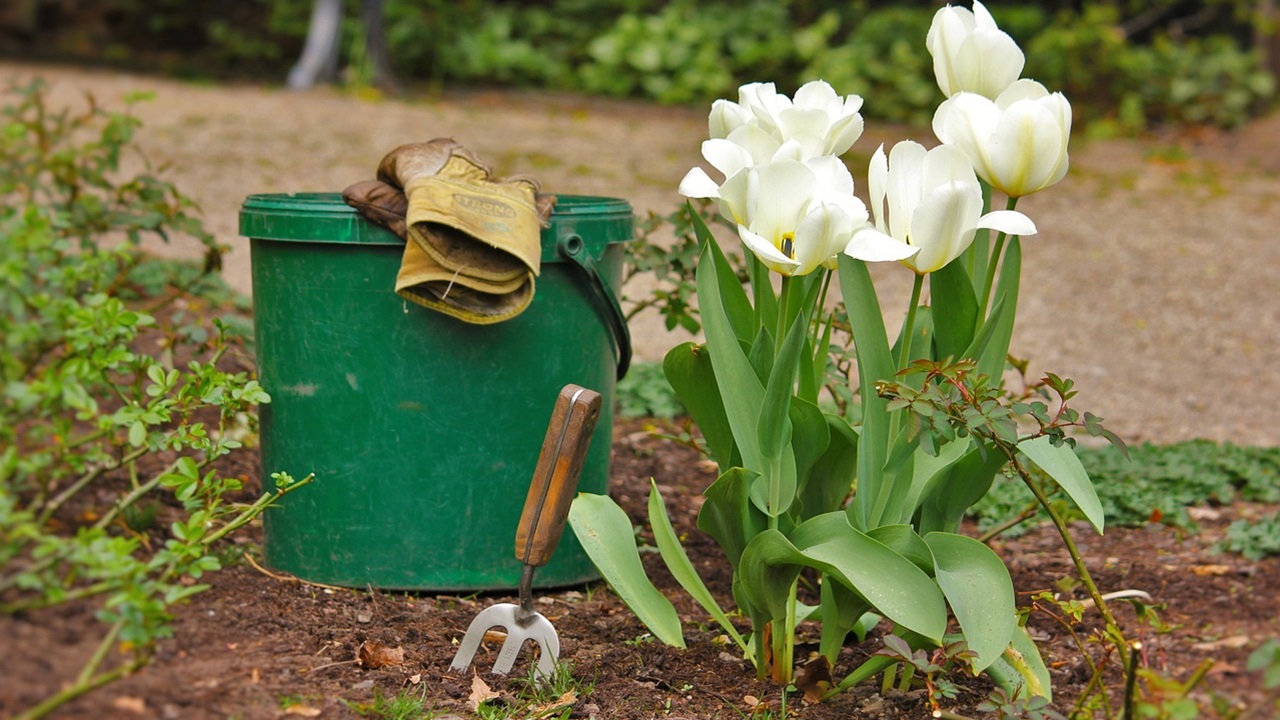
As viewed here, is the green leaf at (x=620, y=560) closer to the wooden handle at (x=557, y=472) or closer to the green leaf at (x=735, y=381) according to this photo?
the wooden handle at (x=557, y=472)

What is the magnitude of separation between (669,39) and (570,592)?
7.83 meters

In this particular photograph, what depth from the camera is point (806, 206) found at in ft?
6.15

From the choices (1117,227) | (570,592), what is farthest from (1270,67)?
(570,592)

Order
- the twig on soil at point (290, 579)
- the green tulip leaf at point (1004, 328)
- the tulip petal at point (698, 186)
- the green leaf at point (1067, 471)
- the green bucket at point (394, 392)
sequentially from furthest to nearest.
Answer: the twig on soil at point (290, 579) < the green bucket at point (394, 392) < the green tulip leaf at point (1004, 328) < the green leaf at point (1067, 471) < the tulip petal at point (698, 186)

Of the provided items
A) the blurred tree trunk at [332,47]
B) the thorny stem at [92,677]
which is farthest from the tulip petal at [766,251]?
the blurred tree trunk at [332,47]

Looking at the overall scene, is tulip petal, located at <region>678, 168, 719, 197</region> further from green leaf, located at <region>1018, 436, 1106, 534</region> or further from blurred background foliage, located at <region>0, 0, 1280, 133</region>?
blurred background foliage, located at <region>0, 0, 1280, 133</region>

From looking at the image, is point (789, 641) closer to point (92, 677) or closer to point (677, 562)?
point (677, 562)

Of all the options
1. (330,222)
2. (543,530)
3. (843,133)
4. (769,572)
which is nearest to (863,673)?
(769,572)

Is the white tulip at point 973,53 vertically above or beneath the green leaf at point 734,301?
above

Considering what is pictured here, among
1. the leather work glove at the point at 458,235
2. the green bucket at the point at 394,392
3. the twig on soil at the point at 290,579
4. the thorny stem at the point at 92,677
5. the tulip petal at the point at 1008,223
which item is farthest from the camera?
the twig on soil at the point at 290,579

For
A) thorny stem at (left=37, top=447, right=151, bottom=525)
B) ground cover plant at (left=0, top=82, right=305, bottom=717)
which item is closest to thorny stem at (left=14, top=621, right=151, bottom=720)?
ground cover plant at (left=0, top=82, right=305, bottom=717)

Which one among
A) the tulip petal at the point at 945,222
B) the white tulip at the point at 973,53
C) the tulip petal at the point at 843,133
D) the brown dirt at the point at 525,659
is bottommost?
the brown dirt at the point at 525,659

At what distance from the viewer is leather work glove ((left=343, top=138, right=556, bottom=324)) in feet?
7.63

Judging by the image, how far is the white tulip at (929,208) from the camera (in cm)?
180
